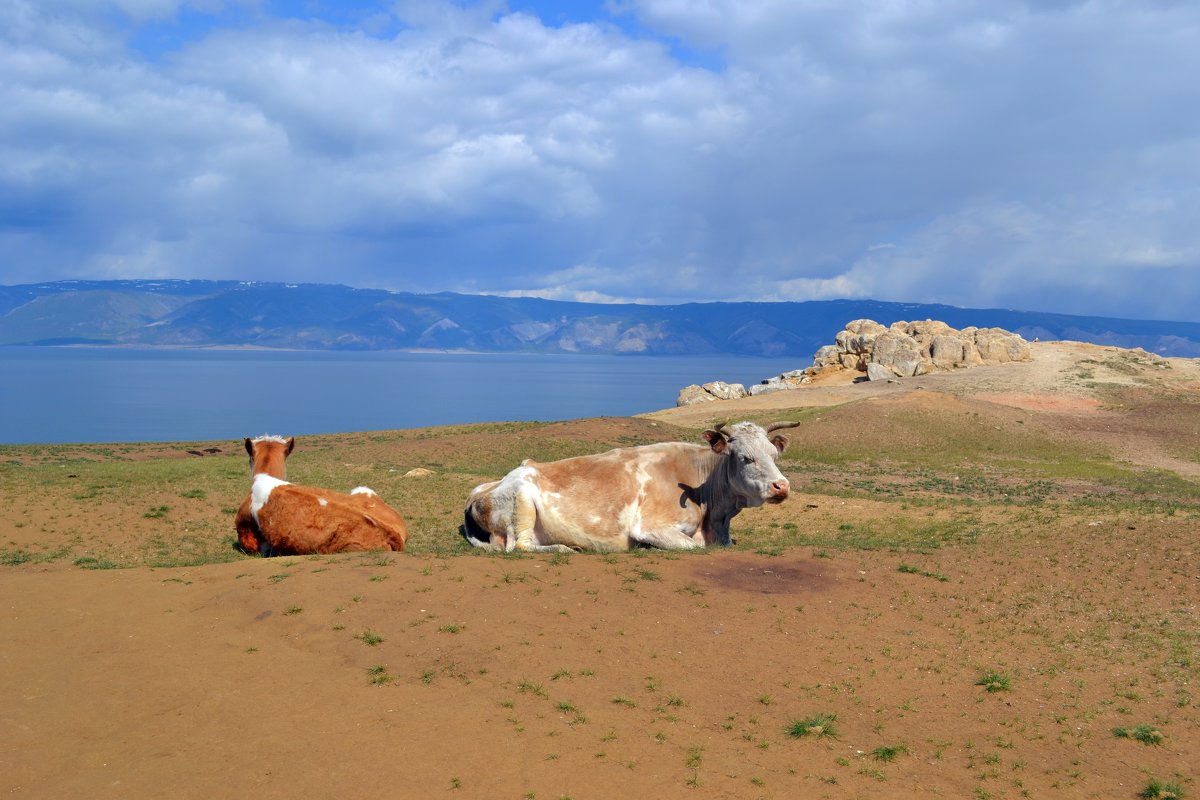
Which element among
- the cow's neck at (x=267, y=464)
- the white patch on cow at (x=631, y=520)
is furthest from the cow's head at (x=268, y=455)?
the white patch on cow at (x=631, y=520)

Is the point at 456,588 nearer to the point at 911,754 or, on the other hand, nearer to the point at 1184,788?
the point at 911,754

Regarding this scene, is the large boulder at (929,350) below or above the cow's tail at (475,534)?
above

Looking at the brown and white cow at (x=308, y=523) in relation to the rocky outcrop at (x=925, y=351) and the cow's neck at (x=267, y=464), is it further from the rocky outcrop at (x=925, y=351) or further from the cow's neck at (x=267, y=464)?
the rocky outcrop at (x=925, y=351)

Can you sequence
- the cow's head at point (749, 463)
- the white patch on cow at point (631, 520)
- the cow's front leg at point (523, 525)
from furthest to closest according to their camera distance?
the white patch on cow at point (631, 520) → the cow's front leg at point (523, 525) → the cow's head at point (749, 463)

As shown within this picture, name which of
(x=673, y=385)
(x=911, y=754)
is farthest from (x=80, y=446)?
(x=673, y=385)

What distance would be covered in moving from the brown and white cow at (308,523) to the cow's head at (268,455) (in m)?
0.96

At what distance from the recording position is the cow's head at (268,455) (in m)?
15.0

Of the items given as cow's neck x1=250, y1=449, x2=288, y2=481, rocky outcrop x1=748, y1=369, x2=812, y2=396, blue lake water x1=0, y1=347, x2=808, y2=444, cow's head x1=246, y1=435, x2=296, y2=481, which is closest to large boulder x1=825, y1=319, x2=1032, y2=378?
rocky outcrop x1=748, y1=369, x2=812, y2=396

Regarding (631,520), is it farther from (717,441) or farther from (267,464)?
(267,464)

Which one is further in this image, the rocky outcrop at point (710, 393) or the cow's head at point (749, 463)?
the rocky outcrop at point (710, 393)

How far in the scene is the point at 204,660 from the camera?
848 centimetres

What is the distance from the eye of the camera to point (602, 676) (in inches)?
327

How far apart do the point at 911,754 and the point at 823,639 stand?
252 cm

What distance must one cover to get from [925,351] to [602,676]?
220 ft
